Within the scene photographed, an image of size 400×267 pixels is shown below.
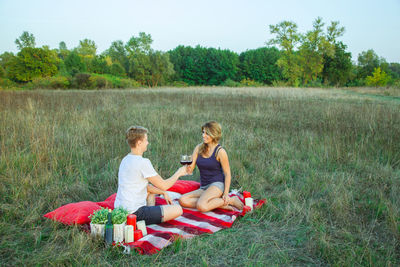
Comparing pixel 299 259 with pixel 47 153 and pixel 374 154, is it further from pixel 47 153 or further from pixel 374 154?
pixel 47 153

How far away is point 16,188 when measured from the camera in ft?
13.1

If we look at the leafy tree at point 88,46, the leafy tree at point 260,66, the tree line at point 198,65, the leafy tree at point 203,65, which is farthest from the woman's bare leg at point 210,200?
the leafy tree at point 88,46

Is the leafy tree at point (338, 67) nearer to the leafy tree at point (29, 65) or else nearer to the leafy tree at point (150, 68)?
the leafy tree at point (150, 68)

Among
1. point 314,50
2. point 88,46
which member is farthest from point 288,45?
point 88,46

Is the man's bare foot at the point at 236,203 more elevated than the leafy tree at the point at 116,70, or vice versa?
the leafy tree at the point at 116,70

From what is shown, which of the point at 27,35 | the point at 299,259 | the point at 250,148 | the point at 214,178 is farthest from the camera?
the point at 27,35

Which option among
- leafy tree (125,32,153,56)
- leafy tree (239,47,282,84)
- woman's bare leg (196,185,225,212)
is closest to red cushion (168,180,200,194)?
woman's bare leg (196,185,225,212)

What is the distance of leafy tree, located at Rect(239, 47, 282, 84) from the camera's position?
66.3 meters

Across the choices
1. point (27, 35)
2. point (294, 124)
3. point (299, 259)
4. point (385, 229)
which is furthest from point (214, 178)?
point (27, 35)

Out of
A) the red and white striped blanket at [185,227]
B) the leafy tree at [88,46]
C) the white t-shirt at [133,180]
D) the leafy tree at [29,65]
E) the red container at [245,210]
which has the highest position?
the leafy tree at [88,46]

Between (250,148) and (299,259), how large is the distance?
3.61 m

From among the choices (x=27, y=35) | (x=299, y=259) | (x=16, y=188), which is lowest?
(x=299, y=259)

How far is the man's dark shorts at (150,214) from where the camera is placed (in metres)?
3.29

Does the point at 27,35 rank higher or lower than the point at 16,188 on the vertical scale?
higher
